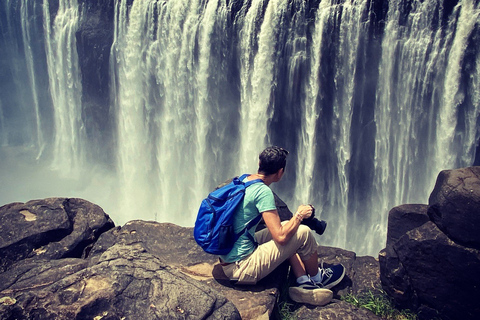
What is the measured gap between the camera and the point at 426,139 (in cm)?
1117

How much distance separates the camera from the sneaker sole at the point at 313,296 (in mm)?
3986

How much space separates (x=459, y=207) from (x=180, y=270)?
9.73ft

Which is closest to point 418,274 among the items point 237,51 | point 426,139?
point 426,139

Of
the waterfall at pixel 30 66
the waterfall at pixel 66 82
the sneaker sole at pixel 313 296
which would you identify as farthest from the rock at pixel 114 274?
the waterfall at pixel 30 66

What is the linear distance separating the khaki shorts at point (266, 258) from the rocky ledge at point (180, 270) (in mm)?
174

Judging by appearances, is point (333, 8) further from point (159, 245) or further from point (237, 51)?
point (159, 245)

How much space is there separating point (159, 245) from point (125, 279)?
2050 millimetres

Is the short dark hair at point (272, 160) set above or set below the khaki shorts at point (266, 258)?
above

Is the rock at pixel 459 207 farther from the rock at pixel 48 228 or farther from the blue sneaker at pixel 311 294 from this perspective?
the rock at pixel 48 228

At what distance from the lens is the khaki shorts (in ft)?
12.6

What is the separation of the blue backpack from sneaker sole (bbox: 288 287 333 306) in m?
0.82

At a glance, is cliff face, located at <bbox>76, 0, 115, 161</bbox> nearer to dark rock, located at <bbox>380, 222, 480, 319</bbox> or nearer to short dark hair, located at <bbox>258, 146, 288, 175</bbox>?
short dark hair, located at <bbox>258, 146, 288, 175</bbox>

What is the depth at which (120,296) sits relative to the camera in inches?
121

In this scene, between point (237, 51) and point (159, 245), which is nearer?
point (159, 245)
